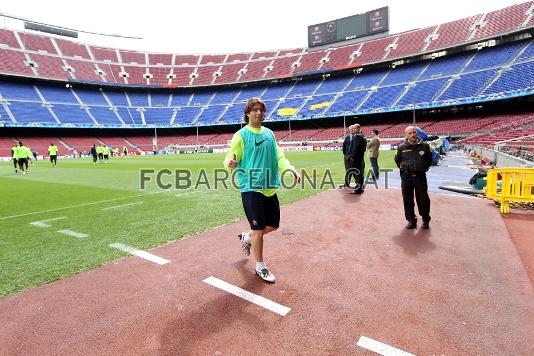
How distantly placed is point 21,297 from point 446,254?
17.0ft

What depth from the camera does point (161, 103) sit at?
7175 centimetres

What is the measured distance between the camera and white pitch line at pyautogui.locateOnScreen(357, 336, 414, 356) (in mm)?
2352

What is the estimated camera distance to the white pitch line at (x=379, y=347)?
2.35 metres

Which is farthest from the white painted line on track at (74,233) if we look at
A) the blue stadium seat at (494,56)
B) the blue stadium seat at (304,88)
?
the blue stadium seat at (304,88)

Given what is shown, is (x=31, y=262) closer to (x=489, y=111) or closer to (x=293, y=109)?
(x=489, y=111)

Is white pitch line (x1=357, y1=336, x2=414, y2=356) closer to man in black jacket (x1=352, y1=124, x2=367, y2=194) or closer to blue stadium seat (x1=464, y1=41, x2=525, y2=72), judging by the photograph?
man in black jacket (x1=352, y1=124, x2=367, y2=194)

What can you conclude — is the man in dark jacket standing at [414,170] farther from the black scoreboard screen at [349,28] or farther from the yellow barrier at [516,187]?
the black scoreboard screen at [349,28]

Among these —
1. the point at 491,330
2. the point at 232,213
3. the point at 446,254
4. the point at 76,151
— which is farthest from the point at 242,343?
the point at 76,151

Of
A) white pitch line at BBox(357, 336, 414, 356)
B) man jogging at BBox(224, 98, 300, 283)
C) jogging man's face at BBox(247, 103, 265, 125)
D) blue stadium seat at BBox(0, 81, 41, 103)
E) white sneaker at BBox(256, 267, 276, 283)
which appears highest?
blue stadium seat at BBox(0, 81, 41, 103)

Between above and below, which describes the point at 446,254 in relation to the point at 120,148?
below

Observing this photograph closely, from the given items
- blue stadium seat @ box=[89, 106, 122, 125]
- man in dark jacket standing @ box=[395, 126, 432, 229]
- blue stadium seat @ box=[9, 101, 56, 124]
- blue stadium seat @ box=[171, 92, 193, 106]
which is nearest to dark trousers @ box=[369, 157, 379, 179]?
man in dark jacket standing @ box=[395, 126, 432, 229]

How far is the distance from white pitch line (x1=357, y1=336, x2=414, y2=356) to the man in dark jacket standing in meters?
3.59

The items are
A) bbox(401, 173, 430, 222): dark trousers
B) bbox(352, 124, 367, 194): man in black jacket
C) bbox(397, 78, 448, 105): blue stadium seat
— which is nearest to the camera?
bbox(401, 173, 430, 222): dark trousers

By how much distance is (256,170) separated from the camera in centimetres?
343
